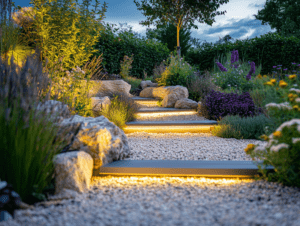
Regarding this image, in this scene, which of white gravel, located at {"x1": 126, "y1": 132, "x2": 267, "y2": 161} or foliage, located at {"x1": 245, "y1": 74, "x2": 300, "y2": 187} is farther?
white gravel, located at {"x1": 126, "y1": 132, "x2": 267, "y2": 161}

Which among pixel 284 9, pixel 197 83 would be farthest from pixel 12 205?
pixel 284 9

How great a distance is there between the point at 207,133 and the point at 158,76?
482 cm

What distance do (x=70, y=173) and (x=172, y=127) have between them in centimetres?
318

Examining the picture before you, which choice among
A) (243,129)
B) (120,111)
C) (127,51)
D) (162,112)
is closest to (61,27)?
(120,111)

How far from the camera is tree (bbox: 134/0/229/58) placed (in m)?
11.8

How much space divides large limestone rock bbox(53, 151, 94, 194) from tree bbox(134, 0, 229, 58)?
1077 centimetres

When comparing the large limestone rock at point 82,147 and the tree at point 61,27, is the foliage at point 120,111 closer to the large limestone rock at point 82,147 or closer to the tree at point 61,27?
the tree at point 61,27

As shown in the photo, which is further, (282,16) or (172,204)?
(282,16)

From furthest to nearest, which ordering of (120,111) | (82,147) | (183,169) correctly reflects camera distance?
(120,111) < (82,147) < (183,169)

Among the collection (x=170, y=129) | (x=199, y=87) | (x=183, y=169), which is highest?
(x=199, y=87)

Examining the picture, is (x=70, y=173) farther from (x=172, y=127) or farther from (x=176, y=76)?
(x=176, y=76)

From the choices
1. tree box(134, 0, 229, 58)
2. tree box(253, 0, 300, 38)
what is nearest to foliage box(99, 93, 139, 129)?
tree box(134, 0, 229, 58)

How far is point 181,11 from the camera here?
38.7 ft

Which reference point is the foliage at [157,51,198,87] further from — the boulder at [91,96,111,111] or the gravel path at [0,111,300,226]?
the gravel path at [0,111,300,226]
